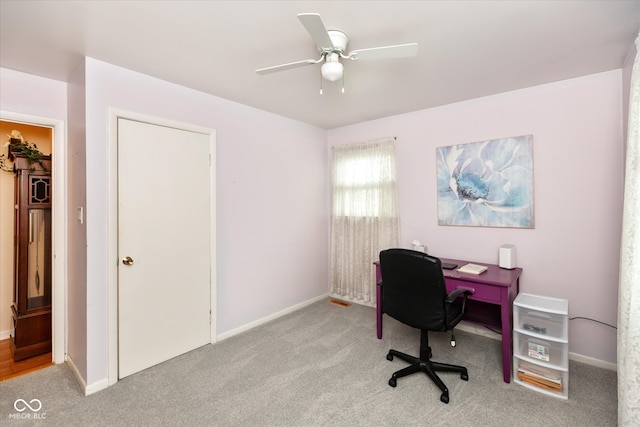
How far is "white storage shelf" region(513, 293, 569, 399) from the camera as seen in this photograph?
2057 mm

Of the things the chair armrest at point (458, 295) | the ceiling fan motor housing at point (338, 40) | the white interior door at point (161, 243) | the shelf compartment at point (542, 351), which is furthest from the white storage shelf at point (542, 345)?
the white interior door at point (161, 243)

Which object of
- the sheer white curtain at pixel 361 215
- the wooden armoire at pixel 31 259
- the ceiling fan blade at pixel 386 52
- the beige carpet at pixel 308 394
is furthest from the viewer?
the sheer white curtain at pixel 361 215

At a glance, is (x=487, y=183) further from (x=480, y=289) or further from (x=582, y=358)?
(x=582, y=358)

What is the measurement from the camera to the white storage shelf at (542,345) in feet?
6.75

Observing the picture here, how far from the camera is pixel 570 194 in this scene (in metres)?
2.54

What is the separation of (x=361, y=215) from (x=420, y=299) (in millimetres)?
1868

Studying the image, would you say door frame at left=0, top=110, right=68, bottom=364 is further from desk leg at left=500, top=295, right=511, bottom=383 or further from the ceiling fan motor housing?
desk leg at left=500, top=295, right=511, bottom=383

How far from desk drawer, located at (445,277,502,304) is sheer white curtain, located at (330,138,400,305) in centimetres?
113

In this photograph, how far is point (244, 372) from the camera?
2404 millimetres

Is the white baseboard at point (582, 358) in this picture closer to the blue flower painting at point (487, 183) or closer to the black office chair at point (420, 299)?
the black office chair at point (420, 299)

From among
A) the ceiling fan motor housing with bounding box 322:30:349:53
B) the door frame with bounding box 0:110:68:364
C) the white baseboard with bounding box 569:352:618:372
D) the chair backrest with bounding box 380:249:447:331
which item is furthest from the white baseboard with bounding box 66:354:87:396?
the white baseboard with bounding box 569:352:618:372

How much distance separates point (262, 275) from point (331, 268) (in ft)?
3.99

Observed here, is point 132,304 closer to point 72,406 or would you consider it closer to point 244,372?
point 72,406

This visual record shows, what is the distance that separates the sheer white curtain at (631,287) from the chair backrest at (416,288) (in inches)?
36.6
